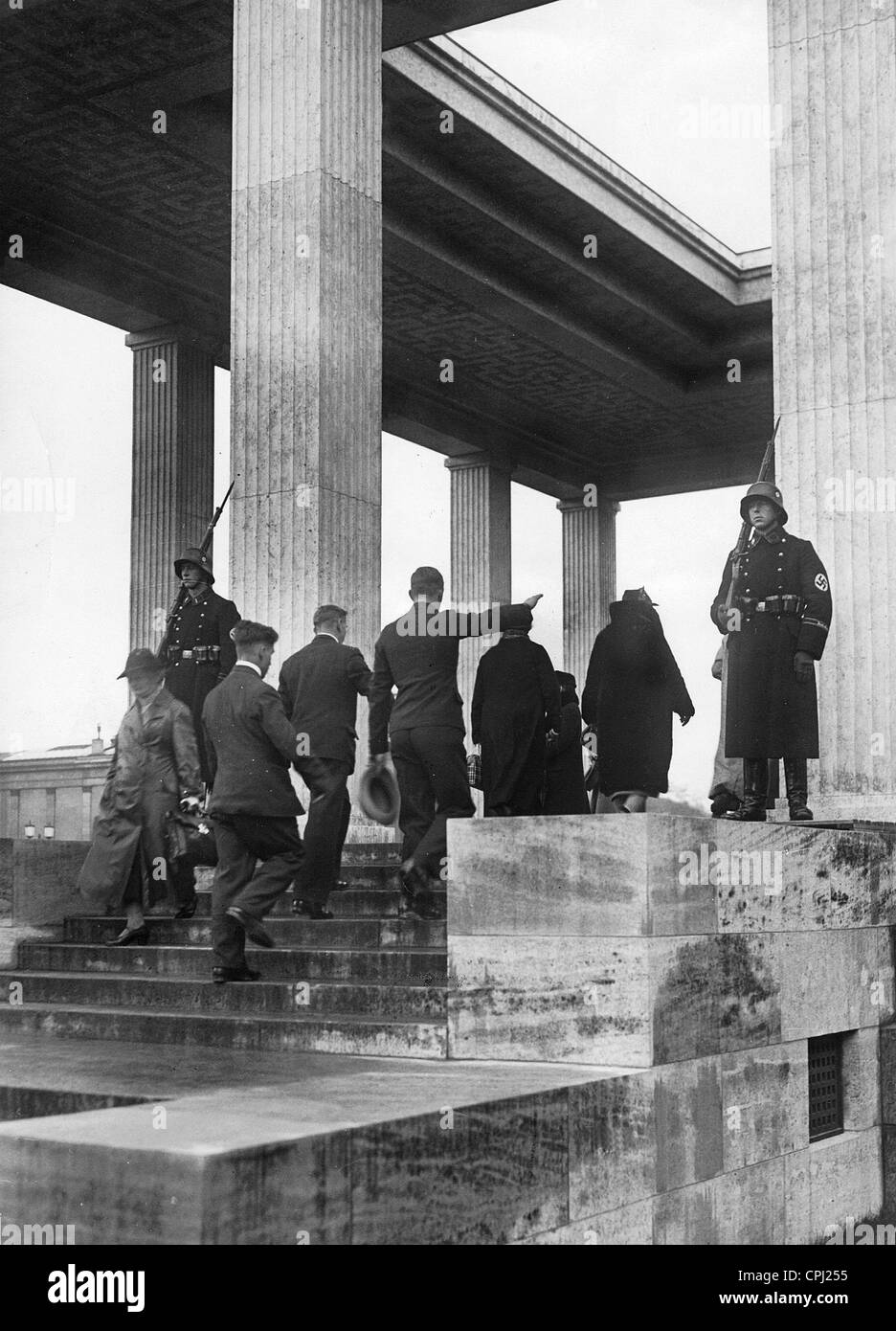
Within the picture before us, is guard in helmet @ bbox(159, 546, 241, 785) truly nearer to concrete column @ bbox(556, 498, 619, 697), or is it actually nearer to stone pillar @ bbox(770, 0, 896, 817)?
stone pillar @ bbox(770, 0, 896, 817)

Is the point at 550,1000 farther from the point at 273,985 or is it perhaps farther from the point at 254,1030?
the point at 273,985

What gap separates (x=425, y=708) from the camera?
9.23 meters

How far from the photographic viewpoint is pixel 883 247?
1048cm

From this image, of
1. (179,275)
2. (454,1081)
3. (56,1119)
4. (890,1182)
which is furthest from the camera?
(179,275)

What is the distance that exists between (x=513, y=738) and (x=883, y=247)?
3.84 metres

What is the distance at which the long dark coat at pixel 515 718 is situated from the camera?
1012 centimetres

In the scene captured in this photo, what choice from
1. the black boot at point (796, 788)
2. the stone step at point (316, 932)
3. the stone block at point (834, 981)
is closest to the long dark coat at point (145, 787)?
the stone step at point (316, 932)

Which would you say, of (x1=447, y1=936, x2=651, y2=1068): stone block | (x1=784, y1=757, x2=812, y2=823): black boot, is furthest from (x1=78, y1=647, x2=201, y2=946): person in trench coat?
(x1=784, y1=757, x2=812, y2=823): black boot

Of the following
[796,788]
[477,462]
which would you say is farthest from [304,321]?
[477,462]

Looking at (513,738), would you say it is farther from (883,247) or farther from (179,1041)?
(883,247)

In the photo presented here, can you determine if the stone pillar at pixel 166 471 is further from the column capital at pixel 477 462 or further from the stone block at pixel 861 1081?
the stone block at pixel 861 1081

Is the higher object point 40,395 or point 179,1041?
point 40,395

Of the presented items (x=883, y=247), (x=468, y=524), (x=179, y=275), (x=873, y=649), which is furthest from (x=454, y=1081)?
(x=468, y=524)

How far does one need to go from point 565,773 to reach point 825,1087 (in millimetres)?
3440
